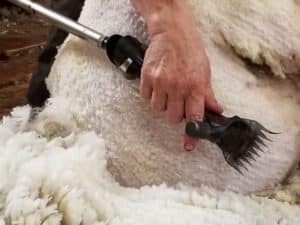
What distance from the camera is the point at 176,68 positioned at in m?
0.76

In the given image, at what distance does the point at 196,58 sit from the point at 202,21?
0.08 metres

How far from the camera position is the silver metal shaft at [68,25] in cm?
82

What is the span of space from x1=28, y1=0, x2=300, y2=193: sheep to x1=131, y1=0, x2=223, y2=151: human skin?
0.04 m

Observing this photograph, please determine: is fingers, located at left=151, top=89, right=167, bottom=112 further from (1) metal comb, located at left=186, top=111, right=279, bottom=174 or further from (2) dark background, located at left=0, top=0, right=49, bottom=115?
(2) dark background, located at left=0, top=0, right=49, bottom=115

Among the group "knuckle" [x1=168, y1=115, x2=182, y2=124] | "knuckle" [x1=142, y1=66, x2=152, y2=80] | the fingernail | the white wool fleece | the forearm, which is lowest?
the white wool fleece

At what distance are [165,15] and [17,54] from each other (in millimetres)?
1284

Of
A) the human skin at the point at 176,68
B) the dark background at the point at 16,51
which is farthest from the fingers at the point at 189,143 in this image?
the dark background at the point at 16,51

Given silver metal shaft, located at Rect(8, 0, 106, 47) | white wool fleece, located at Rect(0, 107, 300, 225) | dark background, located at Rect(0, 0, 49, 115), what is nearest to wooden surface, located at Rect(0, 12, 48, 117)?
dark background, located at Rect(0, 0, 49, 115)

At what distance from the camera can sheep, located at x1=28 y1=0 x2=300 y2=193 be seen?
2.67 ft

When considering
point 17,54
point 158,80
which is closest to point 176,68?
point 158,80

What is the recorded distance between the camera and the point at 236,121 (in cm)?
76

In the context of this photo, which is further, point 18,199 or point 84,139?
point 84,139

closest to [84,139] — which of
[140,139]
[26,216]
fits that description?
[140,139]

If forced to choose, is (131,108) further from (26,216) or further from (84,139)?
(26,216)
